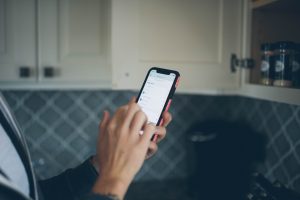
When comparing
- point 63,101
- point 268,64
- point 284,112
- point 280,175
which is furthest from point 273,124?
point 63,101

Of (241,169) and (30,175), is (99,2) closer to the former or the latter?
(241,169)

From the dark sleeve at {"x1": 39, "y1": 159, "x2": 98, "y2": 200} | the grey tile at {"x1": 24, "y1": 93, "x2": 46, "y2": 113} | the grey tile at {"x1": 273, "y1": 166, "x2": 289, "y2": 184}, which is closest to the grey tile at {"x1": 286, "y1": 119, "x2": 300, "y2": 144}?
the grey tile at {"x1": 273, "y1": 166, "x2": 289, "y2": 184}

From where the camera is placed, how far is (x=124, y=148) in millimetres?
560

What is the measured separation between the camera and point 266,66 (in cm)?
101

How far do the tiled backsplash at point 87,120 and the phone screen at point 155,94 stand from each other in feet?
2.60

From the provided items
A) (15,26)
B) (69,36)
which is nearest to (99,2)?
A: (69,36)

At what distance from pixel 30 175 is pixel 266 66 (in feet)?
2.17

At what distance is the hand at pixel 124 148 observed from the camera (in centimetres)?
55

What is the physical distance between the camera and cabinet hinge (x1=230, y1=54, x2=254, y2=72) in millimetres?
1146

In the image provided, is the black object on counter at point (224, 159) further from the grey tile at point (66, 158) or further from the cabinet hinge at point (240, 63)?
the grey tile at point (66, 158)

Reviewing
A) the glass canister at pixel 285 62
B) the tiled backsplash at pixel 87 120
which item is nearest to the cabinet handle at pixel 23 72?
the tiled backsplash at pixel 87 120

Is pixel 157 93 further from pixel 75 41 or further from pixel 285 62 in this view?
pixel 75 41

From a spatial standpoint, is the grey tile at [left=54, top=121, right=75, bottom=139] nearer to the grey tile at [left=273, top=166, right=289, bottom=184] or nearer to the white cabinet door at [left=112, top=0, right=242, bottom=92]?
the white cabinet door at [left=112, top=0, right=242, bottom=92]

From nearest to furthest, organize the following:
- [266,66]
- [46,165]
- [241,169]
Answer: [266,66] → [241,169] → [46,165]
